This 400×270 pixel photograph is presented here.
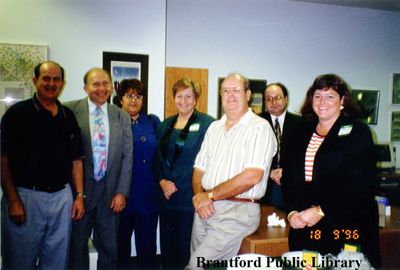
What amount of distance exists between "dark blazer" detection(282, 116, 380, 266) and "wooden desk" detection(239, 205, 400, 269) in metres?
0.17

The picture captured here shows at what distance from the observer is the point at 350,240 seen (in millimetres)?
1646

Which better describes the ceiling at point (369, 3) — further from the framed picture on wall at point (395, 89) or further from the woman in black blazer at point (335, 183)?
the woman in black blazer at point (335, 183)

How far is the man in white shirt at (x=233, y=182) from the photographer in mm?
1878

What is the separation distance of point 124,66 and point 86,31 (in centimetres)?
42

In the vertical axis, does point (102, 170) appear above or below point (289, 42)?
below

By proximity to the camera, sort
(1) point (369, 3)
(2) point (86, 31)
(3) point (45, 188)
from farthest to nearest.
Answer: (1) point (369, 3) → (2) point (86, 31) → (3) point (45, 188)

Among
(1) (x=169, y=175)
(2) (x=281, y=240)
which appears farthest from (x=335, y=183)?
(1) (x=169, y=175)

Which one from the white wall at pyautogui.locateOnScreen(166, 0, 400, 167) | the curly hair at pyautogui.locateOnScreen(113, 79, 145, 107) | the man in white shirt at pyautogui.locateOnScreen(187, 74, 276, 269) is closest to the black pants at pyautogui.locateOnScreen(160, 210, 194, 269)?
the man in white shirt at pyautogui.locateOnScreen(187, 74, 276, 269)

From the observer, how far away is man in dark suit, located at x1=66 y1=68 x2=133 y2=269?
2.33 meters

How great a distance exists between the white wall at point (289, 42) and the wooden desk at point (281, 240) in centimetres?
194

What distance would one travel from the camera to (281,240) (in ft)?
6.15

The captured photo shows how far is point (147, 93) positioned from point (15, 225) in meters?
1.60

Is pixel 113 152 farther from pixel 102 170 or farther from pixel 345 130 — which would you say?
pixel 345 130

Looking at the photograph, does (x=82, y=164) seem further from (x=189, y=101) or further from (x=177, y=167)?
(x=189, y=101)
